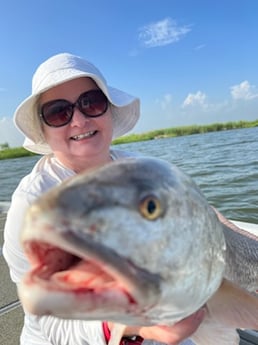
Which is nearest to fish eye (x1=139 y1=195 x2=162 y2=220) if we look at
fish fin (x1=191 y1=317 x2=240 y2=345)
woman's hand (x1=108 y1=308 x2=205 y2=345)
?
woman's hand (x1=108 y1=308 x2=205 y2=345)

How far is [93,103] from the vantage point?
2.05 m

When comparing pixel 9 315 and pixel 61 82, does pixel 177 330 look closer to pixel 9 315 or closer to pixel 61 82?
pixel 61 82

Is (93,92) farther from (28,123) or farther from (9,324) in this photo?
(9,324)

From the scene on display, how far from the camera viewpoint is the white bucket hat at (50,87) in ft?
6.37

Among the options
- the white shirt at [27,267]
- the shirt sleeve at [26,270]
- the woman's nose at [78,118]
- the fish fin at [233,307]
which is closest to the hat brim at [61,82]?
the woman's nose at [78,118]

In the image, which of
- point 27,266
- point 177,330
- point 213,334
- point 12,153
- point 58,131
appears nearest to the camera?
point 177,330

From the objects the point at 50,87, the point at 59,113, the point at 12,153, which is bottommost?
the point at 12,153

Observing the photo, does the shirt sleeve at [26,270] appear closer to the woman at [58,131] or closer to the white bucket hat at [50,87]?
the woman at [58,131]

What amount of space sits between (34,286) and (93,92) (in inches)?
54.0

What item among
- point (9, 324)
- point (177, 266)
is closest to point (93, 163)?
point (177, 266)

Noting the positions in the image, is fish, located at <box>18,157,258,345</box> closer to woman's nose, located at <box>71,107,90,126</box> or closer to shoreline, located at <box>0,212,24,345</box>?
woman's nose, located at <box>71,107,90,126</box>

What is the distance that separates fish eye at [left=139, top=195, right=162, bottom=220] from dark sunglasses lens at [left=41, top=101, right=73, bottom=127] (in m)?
1.10

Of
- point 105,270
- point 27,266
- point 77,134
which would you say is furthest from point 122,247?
point 77,134

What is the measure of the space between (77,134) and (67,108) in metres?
0.14
